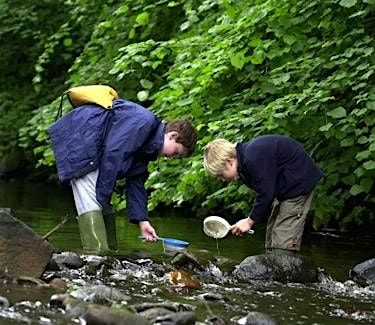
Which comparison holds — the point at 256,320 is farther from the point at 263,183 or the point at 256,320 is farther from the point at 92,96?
the point at 92,96

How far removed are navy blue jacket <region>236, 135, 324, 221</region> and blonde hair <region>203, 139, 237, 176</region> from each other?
9cm

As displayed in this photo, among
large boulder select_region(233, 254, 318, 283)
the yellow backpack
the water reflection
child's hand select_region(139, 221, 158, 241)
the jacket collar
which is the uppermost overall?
the yellow backpack

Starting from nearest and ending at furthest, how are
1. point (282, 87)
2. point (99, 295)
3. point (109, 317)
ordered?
point (109, 317)
point (99, 295)
point (282, 87)

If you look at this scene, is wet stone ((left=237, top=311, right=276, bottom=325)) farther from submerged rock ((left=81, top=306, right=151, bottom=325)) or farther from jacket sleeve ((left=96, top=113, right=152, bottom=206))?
jacket sleeve ((left=96, top=113, right=152, bottom=206))

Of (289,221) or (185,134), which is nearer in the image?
(185,134)

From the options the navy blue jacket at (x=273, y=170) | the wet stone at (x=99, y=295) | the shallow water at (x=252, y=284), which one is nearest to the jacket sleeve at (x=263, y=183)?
the navy blue jacket at (x=273, y=170)

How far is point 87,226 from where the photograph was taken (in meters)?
6.62

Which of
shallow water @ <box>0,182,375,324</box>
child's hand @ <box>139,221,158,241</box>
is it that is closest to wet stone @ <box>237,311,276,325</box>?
shallow water @ <box>0,182,375,324</box>

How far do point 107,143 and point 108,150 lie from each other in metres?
0.08

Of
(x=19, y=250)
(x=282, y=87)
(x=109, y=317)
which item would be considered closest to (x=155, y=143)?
(x=19, y=250)

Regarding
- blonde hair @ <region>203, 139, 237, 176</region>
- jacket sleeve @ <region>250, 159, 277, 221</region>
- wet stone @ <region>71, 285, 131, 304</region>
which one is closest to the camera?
wet stone @ <region>71, 285, 131, 304</region>

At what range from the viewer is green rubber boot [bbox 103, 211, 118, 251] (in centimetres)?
690

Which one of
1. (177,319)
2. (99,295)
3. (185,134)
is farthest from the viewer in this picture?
(185,134)

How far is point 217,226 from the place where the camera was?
684cm
